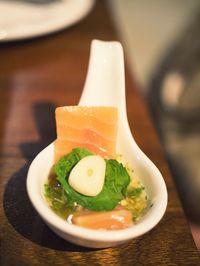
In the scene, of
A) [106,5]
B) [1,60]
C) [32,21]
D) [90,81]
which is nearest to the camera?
[90,81]

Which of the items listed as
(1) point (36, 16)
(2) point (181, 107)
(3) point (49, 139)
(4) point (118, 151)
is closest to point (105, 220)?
(4) point (118, 151)

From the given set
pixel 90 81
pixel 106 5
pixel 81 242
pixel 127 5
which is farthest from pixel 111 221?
pixel 127 5

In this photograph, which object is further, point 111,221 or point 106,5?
point 106,5

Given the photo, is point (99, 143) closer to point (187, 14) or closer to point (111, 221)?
point (111, 221)

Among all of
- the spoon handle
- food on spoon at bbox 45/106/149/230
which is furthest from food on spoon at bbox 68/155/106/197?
the spoon handle

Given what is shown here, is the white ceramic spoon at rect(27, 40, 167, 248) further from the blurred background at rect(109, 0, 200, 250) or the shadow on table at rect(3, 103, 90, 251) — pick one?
the blurred background at rect(109, 0, 200, 250)

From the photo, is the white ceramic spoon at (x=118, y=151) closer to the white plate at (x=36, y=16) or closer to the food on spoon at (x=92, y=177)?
the food on spoon at (x=92, y=177)

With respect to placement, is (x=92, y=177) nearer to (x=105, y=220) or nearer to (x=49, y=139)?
(x=105, y=220)
